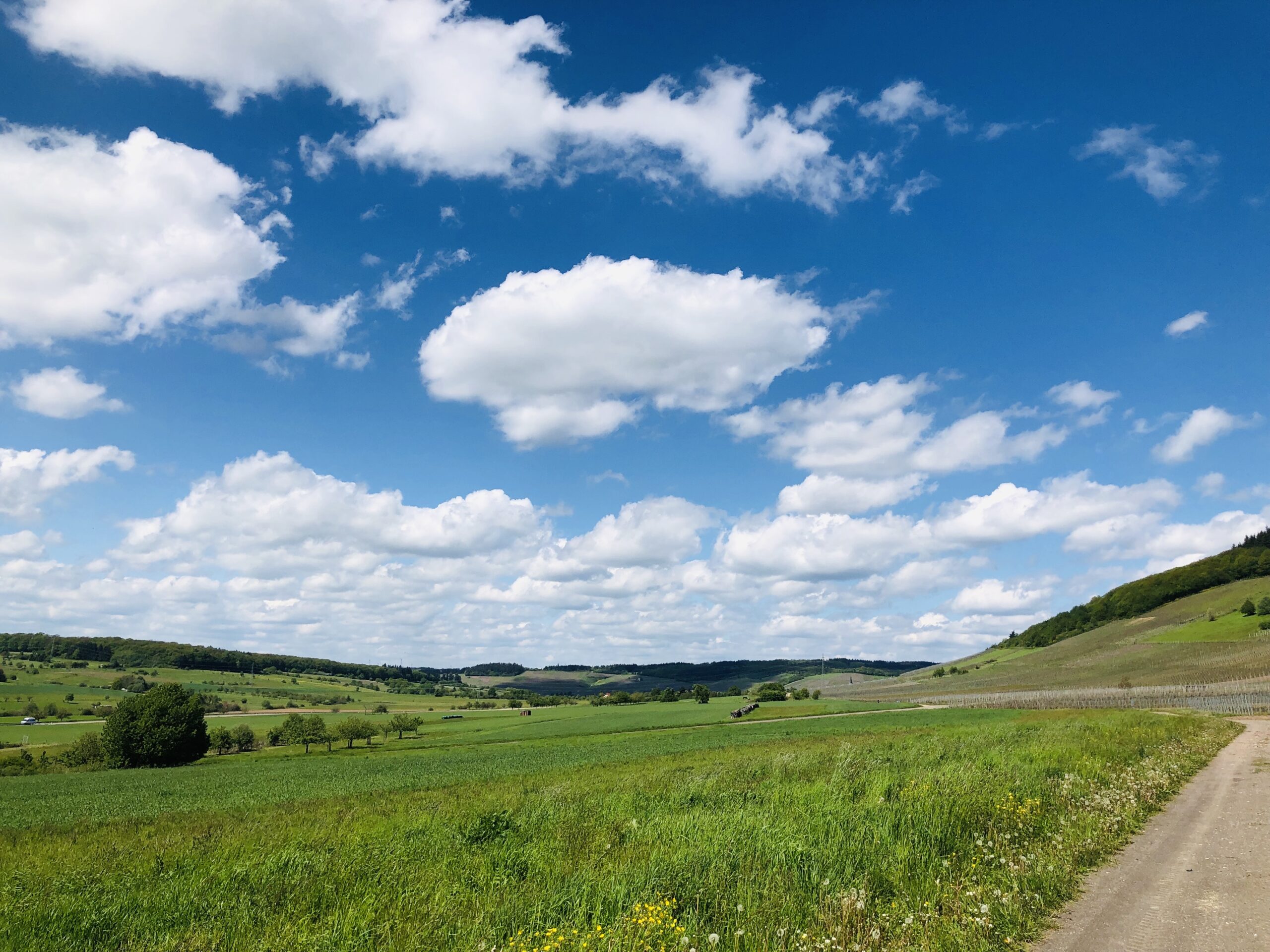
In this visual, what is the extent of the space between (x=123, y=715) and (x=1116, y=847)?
103 metres

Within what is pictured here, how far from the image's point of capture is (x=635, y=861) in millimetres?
11117

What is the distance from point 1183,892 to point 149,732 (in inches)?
3971

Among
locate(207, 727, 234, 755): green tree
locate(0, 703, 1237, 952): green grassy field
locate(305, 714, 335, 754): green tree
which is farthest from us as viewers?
locate(207, 727, 234, 755): green tree

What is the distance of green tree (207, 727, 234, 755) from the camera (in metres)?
101

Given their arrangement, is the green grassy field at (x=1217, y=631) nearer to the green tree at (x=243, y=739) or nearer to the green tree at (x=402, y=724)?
the green tree at (x=402, y=724)

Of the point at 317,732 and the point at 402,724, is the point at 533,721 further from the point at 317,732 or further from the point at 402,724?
the point at 317,732

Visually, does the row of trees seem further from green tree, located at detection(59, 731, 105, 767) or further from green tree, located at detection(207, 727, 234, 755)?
green tree, located at detection(59, 731, 105, 767)

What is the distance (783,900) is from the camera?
930 cm

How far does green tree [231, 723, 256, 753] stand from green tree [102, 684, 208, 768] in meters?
17.8

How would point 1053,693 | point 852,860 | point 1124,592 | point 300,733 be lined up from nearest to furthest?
point 852,860 < point 1053,693 < point 300,733 < point 1124,592

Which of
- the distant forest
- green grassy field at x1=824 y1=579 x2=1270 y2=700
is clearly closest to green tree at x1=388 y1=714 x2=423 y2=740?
green grassy field at x1=824 y1=579 x2=1270 y2=700

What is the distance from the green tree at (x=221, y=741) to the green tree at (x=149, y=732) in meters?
16.5

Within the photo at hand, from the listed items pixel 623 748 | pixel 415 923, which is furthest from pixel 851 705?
pixel 415 923

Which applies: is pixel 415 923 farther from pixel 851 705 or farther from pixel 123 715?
pixel 851 705
